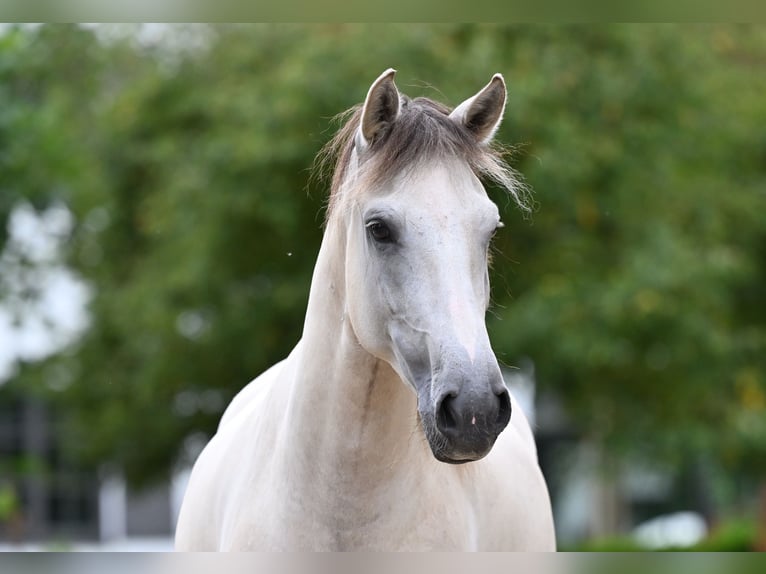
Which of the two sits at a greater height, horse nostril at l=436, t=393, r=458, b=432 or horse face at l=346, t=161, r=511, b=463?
horse face at l=346, t=161, r=511, b=463

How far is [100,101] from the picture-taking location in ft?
50.9

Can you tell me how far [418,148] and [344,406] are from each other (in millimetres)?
808

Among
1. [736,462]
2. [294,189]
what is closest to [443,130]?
[294,189]

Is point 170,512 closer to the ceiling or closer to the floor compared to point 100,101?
closer to the floor

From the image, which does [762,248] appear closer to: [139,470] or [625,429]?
[625,429]

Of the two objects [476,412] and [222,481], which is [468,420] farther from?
[222,481]

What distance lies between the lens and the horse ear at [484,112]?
3730 millimetres

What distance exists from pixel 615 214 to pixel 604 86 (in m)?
1.40

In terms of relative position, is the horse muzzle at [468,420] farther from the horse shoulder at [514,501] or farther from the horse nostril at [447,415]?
the horse shoulder at [514,501]

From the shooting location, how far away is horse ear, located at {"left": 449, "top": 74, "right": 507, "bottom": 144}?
3.73 metres

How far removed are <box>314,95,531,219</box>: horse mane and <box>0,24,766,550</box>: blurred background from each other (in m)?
7.38

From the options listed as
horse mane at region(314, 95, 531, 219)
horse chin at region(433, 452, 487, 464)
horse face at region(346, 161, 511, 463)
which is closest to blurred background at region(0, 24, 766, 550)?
horse mane at region(314, 95, 531, 219)

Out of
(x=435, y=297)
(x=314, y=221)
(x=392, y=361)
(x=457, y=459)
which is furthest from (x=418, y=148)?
(x=314, y=221)

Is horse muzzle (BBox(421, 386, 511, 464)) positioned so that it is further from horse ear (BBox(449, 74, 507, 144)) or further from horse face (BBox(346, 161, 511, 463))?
horse ear (BBox(449, 74, 507, 144))
